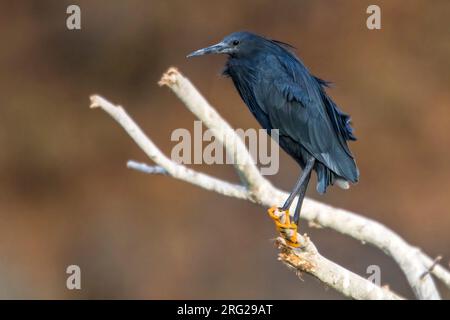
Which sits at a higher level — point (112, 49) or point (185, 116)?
point (112, 49)

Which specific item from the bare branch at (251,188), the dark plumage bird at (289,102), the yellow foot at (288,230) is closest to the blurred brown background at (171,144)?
the bare branch at (251,188)

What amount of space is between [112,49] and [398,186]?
8.12 ft

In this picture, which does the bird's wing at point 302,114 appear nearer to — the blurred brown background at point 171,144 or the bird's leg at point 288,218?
the bird's leg at point 288,218

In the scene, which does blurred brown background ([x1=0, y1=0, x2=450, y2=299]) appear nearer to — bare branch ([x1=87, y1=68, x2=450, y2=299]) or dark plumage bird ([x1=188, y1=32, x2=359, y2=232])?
bare branch ([x1=87, y1=68, x2=450, y2=299])

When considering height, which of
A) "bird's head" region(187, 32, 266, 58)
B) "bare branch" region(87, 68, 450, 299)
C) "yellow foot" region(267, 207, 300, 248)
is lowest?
"yellow foot" region(267, 207, 300, 248)

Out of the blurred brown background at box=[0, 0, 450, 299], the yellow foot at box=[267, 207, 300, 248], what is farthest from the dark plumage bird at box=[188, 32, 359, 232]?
the blurred brown background at box=[0, 0, 450, 299]

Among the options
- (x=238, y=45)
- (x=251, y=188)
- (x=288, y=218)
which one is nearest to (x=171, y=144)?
(x=251, y=188)

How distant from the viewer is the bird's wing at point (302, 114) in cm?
321

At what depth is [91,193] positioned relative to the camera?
6.07 metres

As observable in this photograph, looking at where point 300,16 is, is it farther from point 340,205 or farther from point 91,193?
point 91,193

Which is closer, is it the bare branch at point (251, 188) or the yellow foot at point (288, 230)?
the yellow foot at point (288, 230)

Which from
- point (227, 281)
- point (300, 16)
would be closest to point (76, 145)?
point (227, 281)

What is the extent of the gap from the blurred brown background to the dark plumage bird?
2780 millimetres

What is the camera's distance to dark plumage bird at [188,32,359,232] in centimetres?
321
